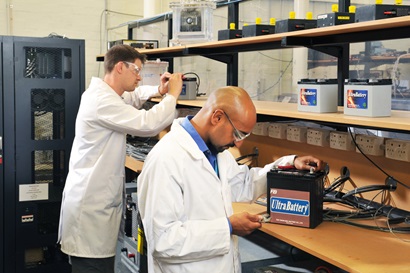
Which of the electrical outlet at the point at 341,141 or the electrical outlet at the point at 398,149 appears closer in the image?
the electrical outlet at the point at 398,149

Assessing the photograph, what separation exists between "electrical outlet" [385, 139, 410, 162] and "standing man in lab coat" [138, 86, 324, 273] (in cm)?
74

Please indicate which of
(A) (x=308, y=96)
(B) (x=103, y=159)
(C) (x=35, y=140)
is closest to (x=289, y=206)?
(A) (x=308, y=96)

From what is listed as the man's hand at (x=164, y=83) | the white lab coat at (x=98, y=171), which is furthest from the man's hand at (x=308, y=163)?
the man's hand at (x=164, y=83)

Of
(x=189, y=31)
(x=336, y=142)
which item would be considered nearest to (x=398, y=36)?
(x=336, y=142)

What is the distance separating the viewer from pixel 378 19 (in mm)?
1933

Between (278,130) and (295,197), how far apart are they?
864mm

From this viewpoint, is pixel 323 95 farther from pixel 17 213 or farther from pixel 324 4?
pixel 324 4

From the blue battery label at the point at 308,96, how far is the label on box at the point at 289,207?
398 mm

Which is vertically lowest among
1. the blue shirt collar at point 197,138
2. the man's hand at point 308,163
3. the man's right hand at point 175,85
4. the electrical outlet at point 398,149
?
the man's hand at point 308,163

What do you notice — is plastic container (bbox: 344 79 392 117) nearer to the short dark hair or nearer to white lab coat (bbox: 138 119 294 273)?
white lab coat (bbox: 138 119 294 273)

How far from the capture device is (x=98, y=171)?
297 centimetres

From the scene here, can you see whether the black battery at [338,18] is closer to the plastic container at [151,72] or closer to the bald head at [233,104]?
the bald head at [233,104]

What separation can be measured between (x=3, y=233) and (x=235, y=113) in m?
2.86

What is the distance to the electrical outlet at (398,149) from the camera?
7.41ft
